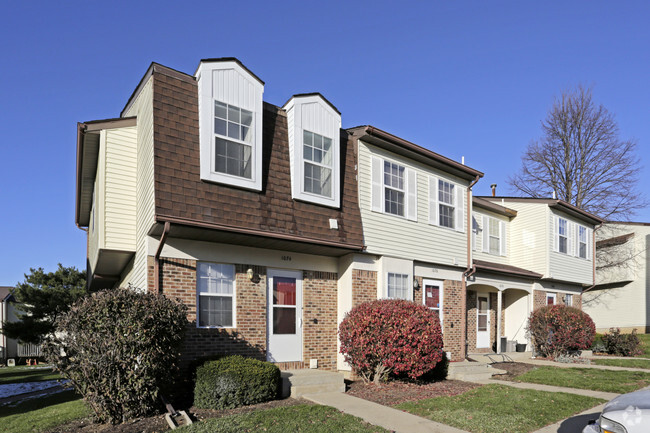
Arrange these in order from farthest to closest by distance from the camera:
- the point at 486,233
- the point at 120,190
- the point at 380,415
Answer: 1. the point at 486,233
2. the point at 120,190
3. the point at 380,415

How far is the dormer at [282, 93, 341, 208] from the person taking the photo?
1131 cm

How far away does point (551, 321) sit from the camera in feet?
57.6

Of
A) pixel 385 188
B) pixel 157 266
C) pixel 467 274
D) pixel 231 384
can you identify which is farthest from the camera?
pixel 467 274

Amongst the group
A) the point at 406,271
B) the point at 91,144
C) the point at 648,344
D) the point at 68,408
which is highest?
the point at 91,144

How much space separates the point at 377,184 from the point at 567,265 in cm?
1256

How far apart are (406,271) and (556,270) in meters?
10.1

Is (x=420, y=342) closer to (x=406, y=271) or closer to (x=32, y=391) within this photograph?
(x=406, y=271)

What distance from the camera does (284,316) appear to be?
11.2 m

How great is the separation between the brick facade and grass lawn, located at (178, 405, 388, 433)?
2303 millimetres

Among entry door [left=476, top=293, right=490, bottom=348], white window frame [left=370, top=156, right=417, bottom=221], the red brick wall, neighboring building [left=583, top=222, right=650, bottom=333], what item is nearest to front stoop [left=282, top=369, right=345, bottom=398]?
the red brick wall

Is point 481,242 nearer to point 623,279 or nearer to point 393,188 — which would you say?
point 393,188

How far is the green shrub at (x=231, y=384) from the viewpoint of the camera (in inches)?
326

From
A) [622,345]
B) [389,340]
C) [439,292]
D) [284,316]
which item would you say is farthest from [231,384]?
[622,345]

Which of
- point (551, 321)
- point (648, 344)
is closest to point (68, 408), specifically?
point (551, 321)
